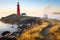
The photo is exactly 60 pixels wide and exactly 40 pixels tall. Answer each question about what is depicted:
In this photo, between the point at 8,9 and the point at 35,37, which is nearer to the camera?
the point at 35,37

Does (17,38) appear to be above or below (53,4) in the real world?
below

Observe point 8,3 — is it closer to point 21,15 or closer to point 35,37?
point 21,15

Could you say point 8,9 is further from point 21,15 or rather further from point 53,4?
point 53,4

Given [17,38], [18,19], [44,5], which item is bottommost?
[17,38]

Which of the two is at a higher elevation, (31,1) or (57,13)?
(31,1)

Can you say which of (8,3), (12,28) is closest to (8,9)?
(8,3)

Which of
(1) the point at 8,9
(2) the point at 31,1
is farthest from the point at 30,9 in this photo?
(1) the point at 8,9

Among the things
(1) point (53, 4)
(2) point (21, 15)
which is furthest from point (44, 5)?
(2) point (21, 15)

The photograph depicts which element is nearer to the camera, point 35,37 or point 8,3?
point 35,37
